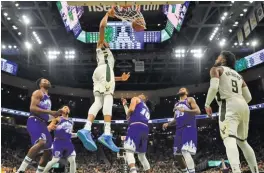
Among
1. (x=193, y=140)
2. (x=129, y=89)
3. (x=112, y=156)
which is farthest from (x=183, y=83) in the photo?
(x=193, y=140)

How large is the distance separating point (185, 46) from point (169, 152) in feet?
43.9

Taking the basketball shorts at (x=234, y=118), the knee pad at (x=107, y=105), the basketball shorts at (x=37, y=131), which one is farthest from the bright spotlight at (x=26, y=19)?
the basketball shorts at (x=234, y=118)

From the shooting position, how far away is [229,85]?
5.38 m

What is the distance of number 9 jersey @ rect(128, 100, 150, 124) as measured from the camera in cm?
770

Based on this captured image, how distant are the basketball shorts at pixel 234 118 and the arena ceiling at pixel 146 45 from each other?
13300 millimetres

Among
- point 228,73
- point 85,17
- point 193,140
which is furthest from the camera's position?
point 85,17

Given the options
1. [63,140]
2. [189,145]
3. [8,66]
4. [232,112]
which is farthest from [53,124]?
[8,66]

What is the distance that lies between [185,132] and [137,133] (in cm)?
115

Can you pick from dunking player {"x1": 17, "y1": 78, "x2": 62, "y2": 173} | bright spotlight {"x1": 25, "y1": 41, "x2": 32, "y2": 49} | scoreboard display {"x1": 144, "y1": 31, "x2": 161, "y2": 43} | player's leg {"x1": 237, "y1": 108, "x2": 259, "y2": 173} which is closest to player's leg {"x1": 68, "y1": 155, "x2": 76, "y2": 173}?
dunking player {"x1": 17, "y1": 78, "x2": 62, "y2": 173}

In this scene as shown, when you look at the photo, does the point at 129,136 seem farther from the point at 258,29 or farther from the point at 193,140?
the point at 258,29

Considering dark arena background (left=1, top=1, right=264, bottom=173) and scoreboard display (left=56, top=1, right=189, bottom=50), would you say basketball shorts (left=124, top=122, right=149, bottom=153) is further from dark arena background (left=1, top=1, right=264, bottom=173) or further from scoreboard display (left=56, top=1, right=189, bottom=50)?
scoreboard display (left=56, top=1, right=189, bottom=50)

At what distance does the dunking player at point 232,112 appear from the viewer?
4953 mm

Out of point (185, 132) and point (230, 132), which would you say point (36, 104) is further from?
point (230, 132)

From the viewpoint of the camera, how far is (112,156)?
34.4 metres
